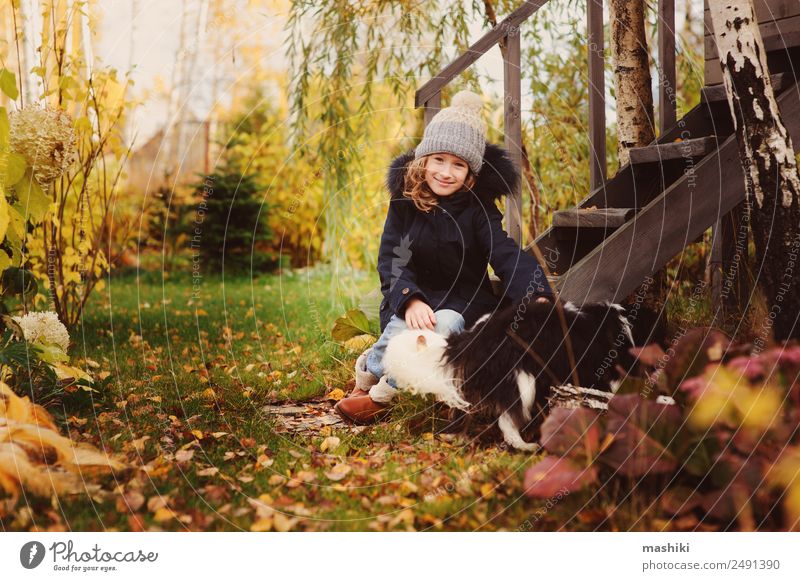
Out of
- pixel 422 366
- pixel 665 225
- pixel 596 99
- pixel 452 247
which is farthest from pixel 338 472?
pixel 596 99

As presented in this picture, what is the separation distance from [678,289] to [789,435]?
1.75 m

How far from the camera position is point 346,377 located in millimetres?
2930

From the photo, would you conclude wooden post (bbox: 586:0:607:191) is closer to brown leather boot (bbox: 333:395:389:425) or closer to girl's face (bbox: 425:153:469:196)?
girl's face (bbox: 425:153:469:196)

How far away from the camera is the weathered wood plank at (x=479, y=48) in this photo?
8.76 feet

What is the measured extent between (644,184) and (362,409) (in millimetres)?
1391

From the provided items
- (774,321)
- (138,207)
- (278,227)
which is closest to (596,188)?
(774,321)

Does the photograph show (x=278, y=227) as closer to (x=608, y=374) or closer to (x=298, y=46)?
(x=298, y=46)

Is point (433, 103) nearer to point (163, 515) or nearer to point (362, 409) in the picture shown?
point (362, 409)

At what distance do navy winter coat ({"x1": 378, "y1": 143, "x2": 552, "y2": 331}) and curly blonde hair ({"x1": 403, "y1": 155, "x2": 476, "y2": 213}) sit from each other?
25 millimetres

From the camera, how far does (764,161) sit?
2.07 metres

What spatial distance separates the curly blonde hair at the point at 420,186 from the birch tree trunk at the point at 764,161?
33.9 inches

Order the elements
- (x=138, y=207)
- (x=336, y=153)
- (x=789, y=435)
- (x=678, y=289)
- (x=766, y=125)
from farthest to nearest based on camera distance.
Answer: (x=138, y=207)
(x=336, y=153)
(x=678, y=289)
(x=766, y=125)
(x=789, y=435)
